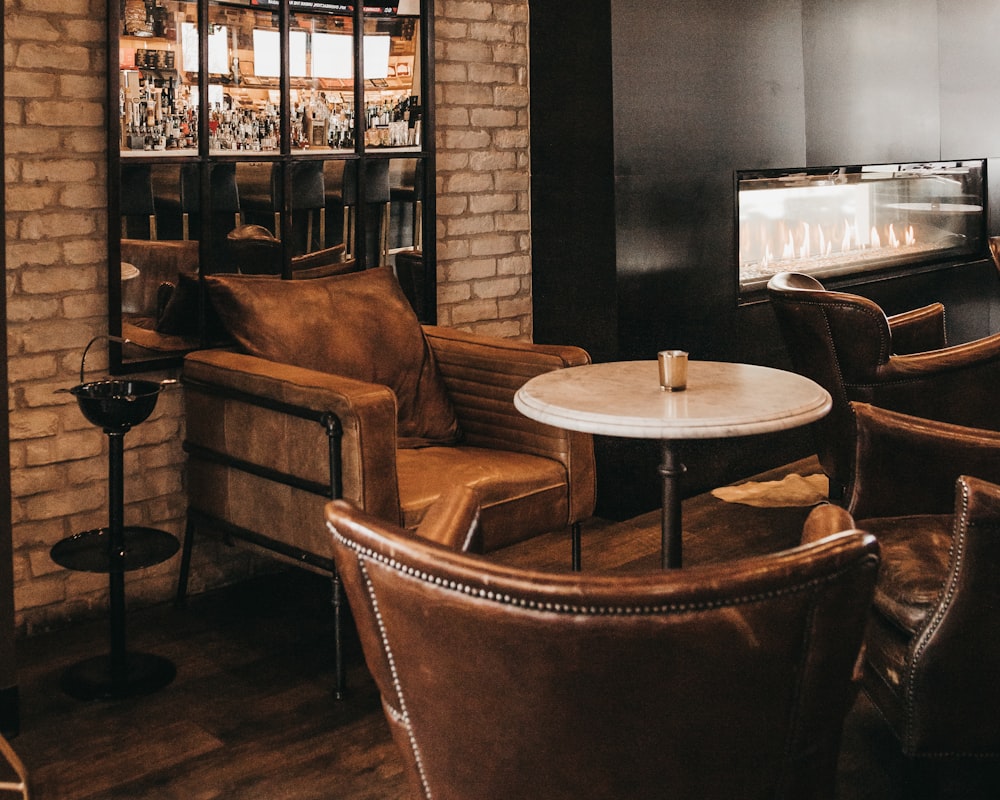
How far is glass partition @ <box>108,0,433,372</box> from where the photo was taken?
322 cm

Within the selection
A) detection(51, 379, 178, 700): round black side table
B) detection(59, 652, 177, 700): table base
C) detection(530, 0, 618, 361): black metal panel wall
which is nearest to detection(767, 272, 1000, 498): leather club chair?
detection(530, 0, 618, 361): black metal panel wall

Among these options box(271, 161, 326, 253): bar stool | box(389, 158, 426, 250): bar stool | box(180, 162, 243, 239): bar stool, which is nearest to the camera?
box(180, 162, 243, 239): bar stool

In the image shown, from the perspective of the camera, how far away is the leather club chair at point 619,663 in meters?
1.27

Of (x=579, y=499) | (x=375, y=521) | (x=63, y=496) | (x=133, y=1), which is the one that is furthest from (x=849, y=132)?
(x=375, y=521)

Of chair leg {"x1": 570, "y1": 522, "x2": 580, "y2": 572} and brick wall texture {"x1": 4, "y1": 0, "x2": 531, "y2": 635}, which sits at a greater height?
brick wall texture {"x1": 4, "y1": 0, "x2": 531, "y2": 635}

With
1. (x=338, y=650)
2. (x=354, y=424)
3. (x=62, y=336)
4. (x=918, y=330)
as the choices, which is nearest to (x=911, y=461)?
(x=354, y=424)

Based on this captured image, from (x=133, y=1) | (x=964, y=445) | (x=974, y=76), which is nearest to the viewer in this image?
(x=964, y=445)

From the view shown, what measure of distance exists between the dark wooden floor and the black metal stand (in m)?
0.04

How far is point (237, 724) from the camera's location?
8.99 ft

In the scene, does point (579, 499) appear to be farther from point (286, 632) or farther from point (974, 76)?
point (974, 76)

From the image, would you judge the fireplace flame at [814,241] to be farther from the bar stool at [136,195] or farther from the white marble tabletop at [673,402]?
the bar stool at [136,195]

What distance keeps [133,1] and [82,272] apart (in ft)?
2.43

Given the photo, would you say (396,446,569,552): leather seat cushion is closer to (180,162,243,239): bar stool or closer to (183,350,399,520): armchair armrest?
(183,350,399,520): armchair armrest

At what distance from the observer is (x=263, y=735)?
8.82 ft
